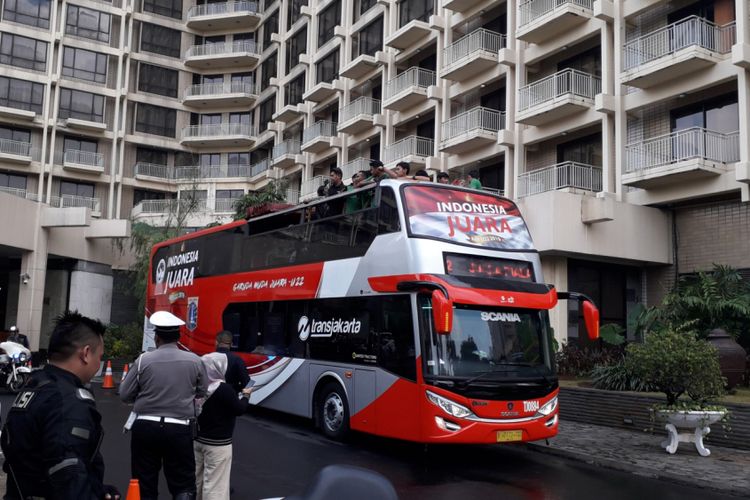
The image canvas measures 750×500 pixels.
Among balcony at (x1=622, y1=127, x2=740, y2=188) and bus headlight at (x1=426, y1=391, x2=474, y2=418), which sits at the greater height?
balcony at (x1=622, y1=127, x2=740, y2=188)

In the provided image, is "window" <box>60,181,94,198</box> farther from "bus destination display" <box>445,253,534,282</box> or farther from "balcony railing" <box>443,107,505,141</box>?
"bus destination display" <box>445,253,534,282</box>

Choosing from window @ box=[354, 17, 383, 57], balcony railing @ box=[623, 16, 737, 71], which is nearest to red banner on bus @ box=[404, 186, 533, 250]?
balcony railing @ box=[623, 16, 737, 71]

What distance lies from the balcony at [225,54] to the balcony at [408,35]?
63.7ft

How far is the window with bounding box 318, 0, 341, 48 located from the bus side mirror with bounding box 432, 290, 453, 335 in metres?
32.9

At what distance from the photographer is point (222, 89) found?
5031cm

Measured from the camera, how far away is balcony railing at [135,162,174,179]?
1909 inches

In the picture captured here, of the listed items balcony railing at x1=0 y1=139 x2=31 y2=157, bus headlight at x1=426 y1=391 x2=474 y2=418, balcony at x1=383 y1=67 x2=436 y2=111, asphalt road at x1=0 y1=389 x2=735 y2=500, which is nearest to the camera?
asphalt road at x1=0 y1=389 x2=735 y2=500

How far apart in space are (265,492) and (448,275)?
4.01m

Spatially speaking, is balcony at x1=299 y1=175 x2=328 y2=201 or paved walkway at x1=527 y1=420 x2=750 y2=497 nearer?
paved walkway at x1=527 y1=420 x2=750 y2=497

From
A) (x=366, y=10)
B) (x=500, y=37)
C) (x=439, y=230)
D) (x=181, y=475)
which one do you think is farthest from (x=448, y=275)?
(x=366, y=10)

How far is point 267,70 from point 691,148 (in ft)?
113

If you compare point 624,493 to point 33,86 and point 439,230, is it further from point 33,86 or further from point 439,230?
point 33,86

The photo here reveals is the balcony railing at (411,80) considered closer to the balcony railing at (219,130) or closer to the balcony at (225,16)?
the balcony railing at (219,130)

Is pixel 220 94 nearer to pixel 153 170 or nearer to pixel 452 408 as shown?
pixel 153 170
